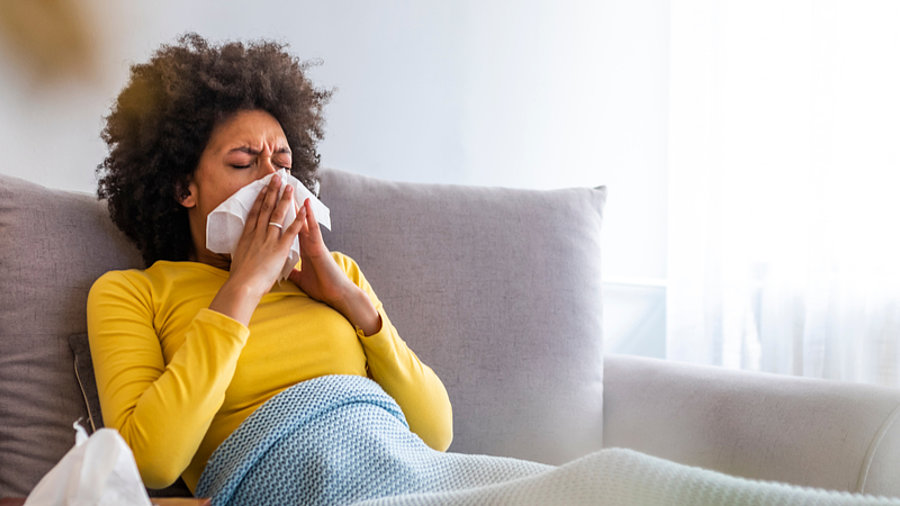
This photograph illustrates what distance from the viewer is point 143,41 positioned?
150 centimetres

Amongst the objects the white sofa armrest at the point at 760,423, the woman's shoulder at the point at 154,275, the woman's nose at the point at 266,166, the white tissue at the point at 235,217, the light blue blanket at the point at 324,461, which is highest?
the woman's nose at the point at 266,166

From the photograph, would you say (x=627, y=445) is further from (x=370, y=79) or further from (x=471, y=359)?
(x=370, y=79)

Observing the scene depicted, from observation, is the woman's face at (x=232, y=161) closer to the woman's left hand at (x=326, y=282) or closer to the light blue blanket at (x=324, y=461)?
the woman's left hand at (x=326, y=282)

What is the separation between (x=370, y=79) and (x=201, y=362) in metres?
0.99

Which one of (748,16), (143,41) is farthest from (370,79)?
(748,16)

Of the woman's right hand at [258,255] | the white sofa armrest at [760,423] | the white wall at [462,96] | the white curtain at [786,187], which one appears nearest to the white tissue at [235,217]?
the woman's right hand at [258,255]

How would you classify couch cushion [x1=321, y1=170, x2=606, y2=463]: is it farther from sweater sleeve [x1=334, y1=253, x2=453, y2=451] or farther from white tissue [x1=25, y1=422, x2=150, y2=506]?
white tissue [x1=25, y1=422, x2=150, y2=506]

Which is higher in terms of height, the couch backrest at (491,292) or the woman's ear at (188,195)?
the woman's ear at (188,195)

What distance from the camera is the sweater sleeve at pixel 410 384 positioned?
1199mm

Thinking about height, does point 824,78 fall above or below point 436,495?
above

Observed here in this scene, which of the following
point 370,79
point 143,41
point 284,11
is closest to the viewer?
point 143,41

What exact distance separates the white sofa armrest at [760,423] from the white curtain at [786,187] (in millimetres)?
592

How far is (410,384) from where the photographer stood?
3.98ft

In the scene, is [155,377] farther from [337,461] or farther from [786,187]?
[786,187]
